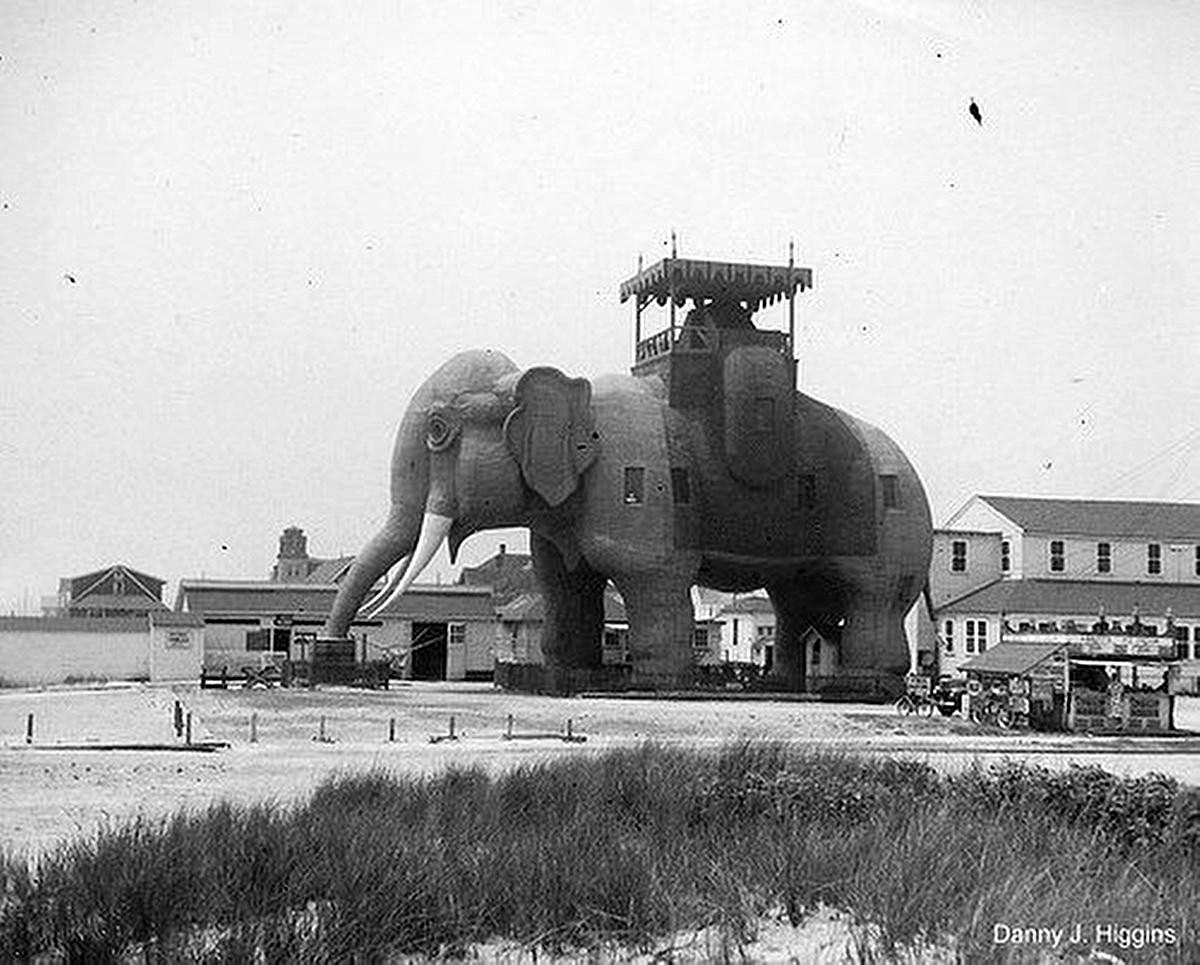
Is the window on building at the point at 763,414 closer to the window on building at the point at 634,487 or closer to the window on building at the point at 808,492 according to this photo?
the window on building at the point at 808,492

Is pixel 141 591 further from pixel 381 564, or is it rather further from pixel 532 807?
pixel 532 807

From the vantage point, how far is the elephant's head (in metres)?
38.8

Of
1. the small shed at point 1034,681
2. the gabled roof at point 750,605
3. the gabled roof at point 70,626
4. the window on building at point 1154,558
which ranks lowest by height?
the small shed at point 1034,681

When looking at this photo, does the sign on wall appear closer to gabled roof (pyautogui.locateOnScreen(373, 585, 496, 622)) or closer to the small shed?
gabled roof (pyautogui.locateOnScreen(373, 585, 496, 622))

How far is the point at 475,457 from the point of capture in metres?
38.9

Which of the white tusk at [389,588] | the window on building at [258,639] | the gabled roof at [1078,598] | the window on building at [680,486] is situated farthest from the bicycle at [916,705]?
the window on building at [258,639]

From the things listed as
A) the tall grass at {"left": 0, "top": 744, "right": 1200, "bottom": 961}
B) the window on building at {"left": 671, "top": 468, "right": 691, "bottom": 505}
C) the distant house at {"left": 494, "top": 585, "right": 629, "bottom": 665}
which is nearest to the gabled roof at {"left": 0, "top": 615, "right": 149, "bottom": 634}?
the distant house at {"left": 494, "top": 585, "right": 629, "bottom": 665}

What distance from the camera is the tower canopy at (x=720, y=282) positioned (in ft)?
138

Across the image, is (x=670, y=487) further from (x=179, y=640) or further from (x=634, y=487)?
(x=179, y=640)

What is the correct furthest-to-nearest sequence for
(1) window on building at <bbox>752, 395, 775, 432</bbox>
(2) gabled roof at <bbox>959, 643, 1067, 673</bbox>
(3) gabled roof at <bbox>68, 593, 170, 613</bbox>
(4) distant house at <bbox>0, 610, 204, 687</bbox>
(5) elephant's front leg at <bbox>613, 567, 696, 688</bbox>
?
(3) gabled roof at <bbox>68, 593, 170, 613</bbox>
(4) distant house at <bbox>0, 610, 204, 687</bbox>
(1) window on building at <bbox>752, 395, 775, 432</bbox>
(5) elephant's front leg at <bbox>613, 567, 696, 688</bbox>
(2) gabled roof at <bbox>959, 643, 1067, 673</bbox>

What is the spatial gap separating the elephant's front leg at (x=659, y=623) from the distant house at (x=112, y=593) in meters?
48.6

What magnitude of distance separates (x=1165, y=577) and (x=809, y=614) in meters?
20.1

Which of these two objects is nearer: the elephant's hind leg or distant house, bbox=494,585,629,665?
the elephant's hind leg

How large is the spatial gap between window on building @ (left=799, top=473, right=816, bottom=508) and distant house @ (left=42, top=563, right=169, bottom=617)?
49.2 meters
